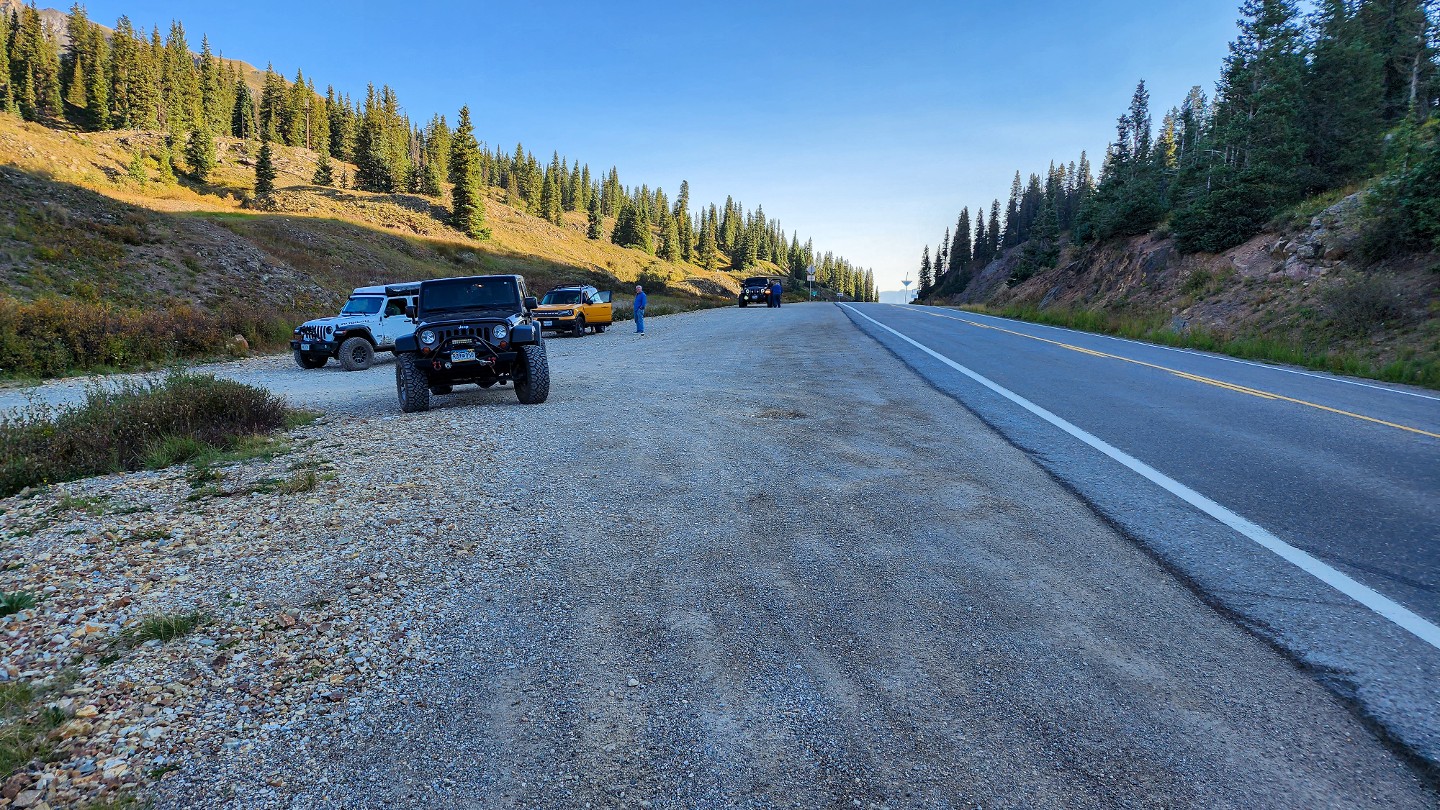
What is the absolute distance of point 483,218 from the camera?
247 feet

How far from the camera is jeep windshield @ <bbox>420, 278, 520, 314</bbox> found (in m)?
10.9

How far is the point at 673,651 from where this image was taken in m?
3.15

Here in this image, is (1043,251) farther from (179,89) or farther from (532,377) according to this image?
(179,89)

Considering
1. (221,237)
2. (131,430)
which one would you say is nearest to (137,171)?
(221,237)

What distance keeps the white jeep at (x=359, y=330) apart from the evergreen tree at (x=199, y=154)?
77.5 m

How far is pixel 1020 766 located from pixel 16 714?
400 centimetres

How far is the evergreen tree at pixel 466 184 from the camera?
238ft

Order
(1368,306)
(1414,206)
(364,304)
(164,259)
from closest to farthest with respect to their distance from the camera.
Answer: (1368,306) < (364,304) < (1414,206) < (164,259)

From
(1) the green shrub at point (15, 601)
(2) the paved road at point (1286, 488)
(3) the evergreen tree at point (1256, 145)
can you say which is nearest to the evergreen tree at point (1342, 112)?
(3) the evergreen tree at point (1256, 145)

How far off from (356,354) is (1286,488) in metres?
18.2

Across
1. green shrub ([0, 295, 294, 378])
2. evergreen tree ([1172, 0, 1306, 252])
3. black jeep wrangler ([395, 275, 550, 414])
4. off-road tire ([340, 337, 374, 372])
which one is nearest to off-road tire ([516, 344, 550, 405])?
black jeep wrangler ([395, 275, 550, 414])

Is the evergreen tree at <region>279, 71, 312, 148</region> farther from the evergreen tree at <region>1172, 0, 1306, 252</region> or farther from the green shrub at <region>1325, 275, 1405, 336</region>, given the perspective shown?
the green shrub at <region>1325, 275, 1405, 336</region>

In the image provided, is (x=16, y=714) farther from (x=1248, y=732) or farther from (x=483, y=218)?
(x=483, y=218)

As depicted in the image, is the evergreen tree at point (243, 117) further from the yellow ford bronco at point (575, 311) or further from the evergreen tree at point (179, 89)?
the yellow ford bronco at point (575, 311)
